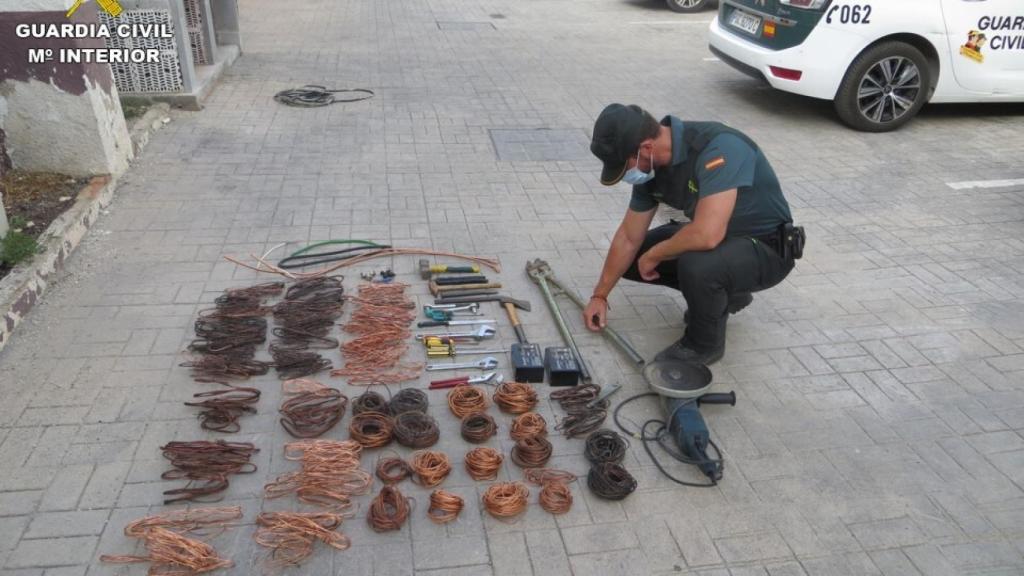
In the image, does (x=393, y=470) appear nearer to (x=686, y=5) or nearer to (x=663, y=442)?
(x=663, y=442)

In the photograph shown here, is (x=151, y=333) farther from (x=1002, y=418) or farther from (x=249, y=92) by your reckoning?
(x=249, y=92)

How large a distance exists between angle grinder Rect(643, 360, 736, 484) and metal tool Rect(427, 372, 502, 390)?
31.5 inches

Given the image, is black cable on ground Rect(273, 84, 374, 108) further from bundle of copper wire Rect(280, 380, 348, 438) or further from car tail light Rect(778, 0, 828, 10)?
bundle of copper wire Rect(280, 380, 348, 438)

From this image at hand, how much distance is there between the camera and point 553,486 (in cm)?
321

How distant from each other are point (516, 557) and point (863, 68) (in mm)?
6654

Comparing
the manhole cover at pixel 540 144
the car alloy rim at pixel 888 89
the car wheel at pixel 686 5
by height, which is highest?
the car alloy rim at pixel 888 89

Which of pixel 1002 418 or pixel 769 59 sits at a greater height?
pixel 769 59

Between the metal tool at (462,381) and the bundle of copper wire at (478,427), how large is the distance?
29 cm

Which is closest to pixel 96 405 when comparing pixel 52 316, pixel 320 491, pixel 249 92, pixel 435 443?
pixel 52 316

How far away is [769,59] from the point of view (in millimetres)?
7660

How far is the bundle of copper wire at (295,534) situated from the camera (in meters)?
2.87

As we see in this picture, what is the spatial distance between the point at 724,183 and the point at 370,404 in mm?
2042

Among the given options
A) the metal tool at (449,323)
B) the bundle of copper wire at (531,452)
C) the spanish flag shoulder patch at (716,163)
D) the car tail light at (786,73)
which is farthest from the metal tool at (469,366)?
the car tail light at (786,73)

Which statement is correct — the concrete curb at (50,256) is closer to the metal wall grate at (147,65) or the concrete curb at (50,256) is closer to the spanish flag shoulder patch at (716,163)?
the metal wall grate at (147,65)
